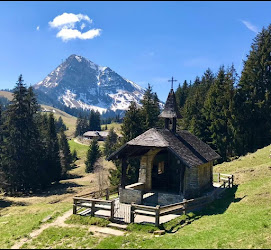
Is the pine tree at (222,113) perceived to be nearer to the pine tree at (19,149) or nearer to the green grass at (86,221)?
the pine tree at (19,149)

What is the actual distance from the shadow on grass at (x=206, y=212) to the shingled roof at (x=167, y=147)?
3.27 m

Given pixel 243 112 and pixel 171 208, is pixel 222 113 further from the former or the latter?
pixel 171 208

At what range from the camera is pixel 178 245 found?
13.5 metres

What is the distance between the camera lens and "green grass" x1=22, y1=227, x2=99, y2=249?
47.6 ft

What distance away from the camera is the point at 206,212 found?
19594 mm

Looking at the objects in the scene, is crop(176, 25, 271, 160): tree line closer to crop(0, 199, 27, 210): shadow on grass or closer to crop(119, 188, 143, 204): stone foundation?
crop(119, 188, 143, 204): stone foundation

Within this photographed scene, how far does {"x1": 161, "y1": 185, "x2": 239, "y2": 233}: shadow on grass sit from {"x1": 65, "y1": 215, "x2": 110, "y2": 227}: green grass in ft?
12.3

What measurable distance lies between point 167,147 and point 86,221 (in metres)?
7.64

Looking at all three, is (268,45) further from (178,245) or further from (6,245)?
(6,245)

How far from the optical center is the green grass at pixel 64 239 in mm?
14508

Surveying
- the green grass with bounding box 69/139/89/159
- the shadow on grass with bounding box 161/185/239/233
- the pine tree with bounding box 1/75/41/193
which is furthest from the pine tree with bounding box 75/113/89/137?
the shadow on grass with bounding box 161/185/239/233

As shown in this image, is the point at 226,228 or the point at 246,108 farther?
the point at 246,108

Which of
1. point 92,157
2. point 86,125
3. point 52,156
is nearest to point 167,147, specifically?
point 52,156

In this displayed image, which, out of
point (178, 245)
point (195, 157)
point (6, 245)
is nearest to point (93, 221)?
point (6, 245)
